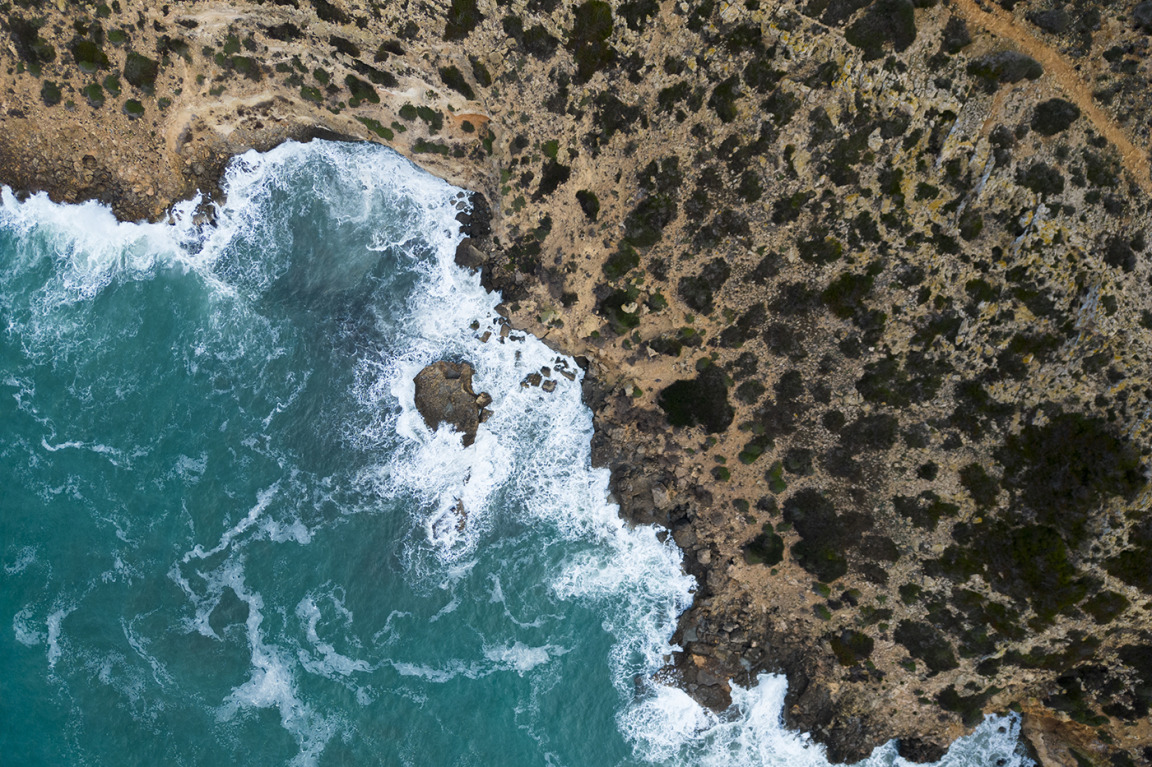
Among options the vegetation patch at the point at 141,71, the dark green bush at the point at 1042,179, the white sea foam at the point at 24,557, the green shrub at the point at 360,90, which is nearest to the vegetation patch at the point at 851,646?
the dark green bush at the point at 1042,179

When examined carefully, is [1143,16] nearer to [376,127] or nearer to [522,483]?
[522,483]

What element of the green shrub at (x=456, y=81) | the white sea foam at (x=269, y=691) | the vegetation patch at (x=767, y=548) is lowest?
the white sea foam at (x=269, y=691)

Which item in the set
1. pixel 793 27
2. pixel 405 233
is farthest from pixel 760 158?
pixel 405 233

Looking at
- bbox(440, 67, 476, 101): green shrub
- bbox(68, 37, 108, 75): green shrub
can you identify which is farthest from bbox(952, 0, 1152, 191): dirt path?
bbox(68, 37, 108, 75): green shrub

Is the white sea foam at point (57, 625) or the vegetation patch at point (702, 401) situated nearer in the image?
the vegetation patch at point (702, 401)

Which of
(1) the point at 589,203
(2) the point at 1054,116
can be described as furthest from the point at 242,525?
(2) the point at 1054,116

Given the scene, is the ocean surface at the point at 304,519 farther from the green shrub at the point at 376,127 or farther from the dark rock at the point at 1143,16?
the dark rock at the point at 1143,16

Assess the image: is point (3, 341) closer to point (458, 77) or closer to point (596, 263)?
point (458, 77)

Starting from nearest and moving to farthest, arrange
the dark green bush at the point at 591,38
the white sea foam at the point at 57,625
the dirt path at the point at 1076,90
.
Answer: the dirt path at the point at 1076,90, the dark green bush at the point at 591,38, the white sea foam at the point at 57,625
